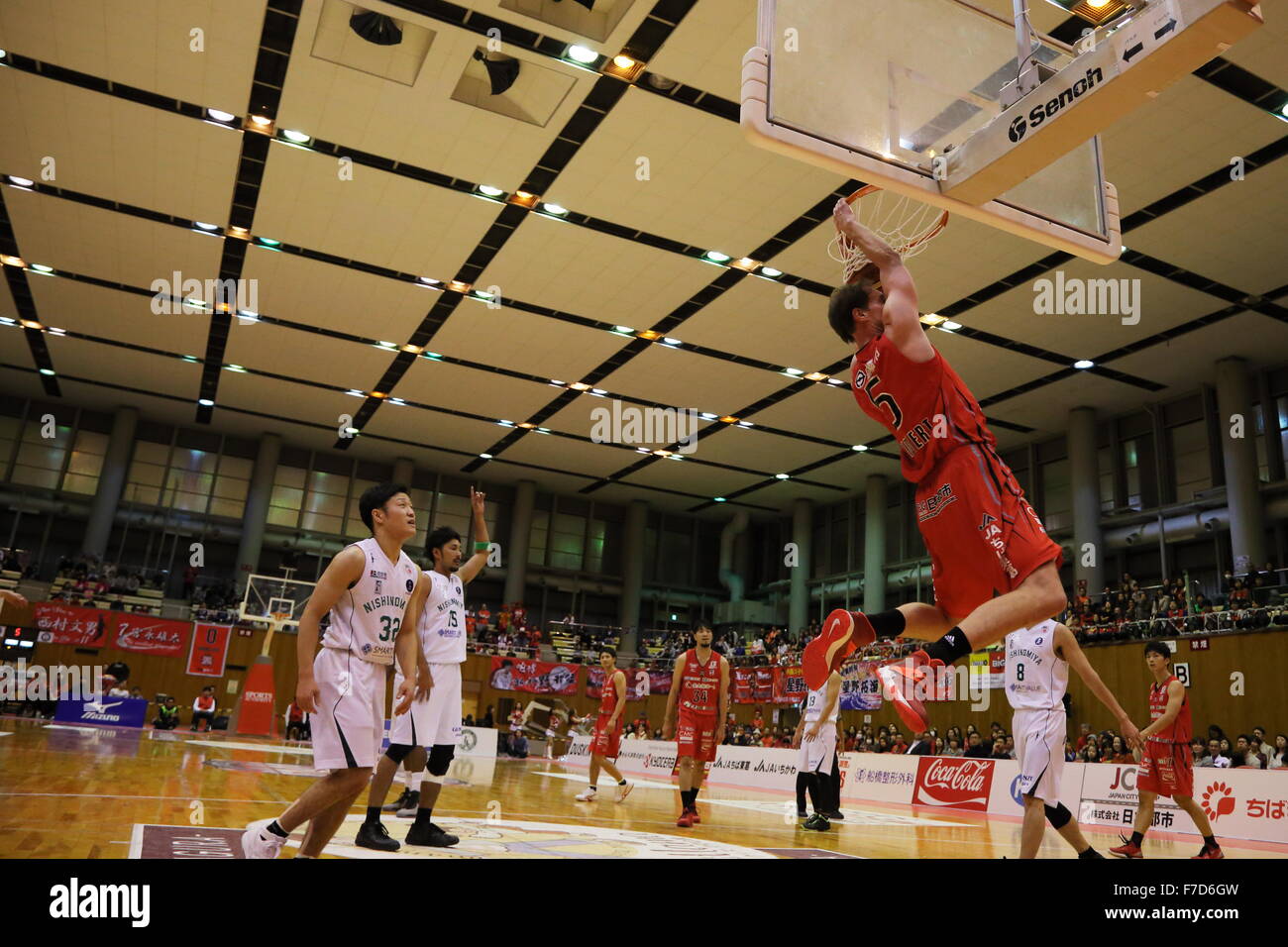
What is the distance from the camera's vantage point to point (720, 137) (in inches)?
599

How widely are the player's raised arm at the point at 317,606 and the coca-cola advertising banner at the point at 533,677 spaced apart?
28417 mm

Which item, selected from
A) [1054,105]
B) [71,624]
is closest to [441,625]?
[1054,105]

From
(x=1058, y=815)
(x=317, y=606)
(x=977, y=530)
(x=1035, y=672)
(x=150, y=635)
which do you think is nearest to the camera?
(x=977, y=530)

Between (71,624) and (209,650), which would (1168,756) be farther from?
(71,624)

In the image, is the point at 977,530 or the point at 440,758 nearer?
the point at 977,530

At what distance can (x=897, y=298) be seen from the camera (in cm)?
370

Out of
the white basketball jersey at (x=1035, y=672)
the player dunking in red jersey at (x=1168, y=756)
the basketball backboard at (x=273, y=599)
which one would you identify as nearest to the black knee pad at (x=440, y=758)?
the white basketball jersey at (x=1035, y=672)

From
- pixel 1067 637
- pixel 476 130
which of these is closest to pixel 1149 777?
pixel 1067 637

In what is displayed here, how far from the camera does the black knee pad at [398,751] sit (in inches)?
236

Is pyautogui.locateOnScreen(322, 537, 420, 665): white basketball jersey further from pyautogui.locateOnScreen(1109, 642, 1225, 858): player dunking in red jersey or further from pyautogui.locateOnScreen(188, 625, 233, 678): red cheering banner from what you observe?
pyautogui.locateOnScreen(188, 625, 233, 678): red cheering banner

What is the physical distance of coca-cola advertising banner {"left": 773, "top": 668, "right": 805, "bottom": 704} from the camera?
87.5ft

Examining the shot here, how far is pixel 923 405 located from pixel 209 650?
30.6 metres

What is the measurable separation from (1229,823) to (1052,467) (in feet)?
57.6

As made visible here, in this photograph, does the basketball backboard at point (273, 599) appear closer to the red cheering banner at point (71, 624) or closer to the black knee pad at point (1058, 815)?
the red cheering banner at point (71, 624)
